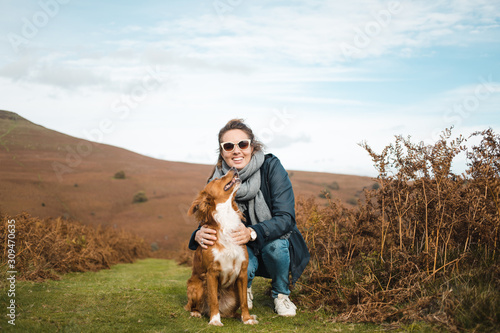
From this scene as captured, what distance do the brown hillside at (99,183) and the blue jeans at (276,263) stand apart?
5.29m

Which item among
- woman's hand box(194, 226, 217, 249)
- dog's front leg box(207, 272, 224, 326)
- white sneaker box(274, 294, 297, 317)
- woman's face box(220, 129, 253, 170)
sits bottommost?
white sneaker box(274, 294, 297, 317)

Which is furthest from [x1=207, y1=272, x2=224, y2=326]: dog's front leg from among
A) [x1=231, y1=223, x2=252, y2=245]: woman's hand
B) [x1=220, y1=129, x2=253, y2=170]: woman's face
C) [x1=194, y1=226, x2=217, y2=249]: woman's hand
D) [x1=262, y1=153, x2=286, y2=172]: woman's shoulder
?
[x1=262, y1=153, x2=286, y2=172]: woman's shoulder

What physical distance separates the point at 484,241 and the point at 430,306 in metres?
1.14

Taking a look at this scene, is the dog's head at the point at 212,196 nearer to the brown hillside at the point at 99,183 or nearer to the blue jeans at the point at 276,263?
the blue jeans at the point at 276,263

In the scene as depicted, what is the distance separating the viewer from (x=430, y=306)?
4098mm

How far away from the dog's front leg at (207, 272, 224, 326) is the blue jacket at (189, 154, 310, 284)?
25.9 inches

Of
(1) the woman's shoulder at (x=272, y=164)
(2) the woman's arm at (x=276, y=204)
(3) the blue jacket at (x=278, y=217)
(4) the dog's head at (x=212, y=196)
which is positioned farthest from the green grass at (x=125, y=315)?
(1) the woman's shoulder at (x=272, y=164)

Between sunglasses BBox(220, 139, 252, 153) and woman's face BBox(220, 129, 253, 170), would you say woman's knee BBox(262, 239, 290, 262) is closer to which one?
woman's face BBox(220, 129, 253, 170)

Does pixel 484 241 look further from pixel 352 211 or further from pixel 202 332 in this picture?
pixel 202 332

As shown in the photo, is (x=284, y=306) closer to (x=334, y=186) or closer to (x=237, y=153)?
(x=237, y=153)

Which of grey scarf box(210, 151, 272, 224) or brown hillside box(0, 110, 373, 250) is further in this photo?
brown hillside box(0, 110, 373, 250)

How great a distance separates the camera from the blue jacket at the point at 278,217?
470 centimetres

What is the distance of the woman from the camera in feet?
16.0

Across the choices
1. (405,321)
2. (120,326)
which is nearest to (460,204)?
(405,321)
